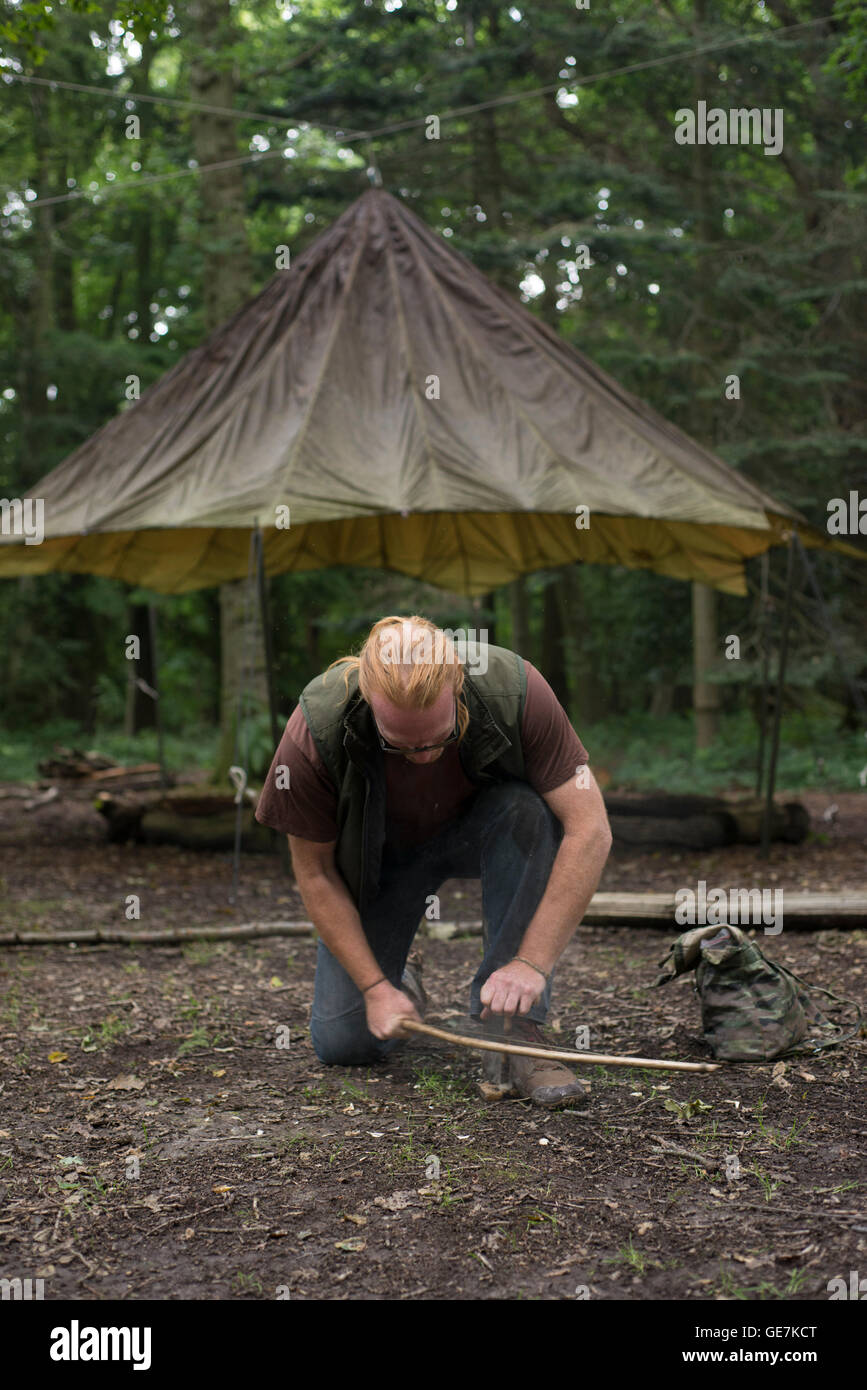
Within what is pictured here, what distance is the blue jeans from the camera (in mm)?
2928

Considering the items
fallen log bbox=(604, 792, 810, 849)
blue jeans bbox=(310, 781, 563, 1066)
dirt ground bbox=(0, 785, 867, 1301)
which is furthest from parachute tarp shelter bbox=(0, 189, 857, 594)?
blue jeans bbox=(310, 781, 563, 1066)

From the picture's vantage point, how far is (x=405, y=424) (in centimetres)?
600

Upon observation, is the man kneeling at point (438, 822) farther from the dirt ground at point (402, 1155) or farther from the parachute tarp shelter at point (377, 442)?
the parachute tarp shelter at point (377, 442)

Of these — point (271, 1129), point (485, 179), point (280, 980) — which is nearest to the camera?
point (271, 1129)

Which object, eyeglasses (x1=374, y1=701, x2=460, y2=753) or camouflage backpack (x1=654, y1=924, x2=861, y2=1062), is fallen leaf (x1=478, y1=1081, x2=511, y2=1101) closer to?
camouflage backpack (x1=654, y1=924, x2=861, y2=1062)

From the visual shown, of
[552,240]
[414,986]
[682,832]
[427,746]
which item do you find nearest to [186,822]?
[682,832]

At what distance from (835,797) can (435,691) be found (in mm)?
7900

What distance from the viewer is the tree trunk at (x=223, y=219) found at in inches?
330

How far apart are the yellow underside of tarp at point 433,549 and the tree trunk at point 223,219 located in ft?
1.93

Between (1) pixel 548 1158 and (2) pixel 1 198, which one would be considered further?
(2) pixel 1 198

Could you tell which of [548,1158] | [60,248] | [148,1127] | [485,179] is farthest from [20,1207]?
[60,248]

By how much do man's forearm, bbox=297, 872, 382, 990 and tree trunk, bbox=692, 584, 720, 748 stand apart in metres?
7.83

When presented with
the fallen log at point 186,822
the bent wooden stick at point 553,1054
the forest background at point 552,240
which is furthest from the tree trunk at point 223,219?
the bent wooden stick at point 553,1054

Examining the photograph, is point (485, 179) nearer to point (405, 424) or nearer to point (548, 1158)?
point (405, 424)
